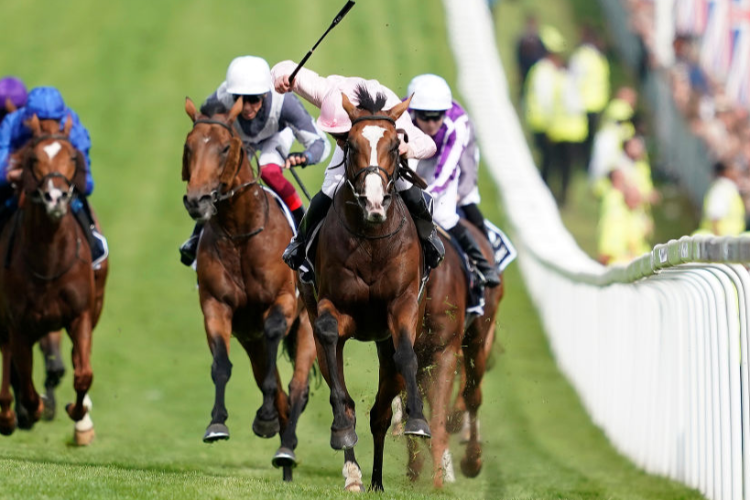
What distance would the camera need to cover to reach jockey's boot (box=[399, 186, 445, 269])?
26.2 feet

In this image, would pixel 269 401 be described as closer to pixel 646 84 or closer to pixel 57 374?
pixel 57 374

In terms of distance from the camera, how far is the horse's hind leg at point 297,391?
838 centimetres

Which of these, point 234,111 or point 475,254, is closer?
point 234,111

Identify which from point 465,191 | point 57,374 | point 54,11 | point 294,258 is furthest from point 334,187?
point 54,11

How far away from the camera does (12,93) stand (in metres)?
11.2

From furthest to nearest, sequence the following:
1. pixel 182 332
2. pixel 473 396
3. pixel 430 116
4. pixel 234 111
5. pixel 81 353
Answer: pixel 182 332 → pixel 473 396 → pixel 81 353 → pixel 430 116 → pixel 234 111

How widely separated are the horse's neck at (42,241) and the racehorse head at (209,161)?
1.58 metres

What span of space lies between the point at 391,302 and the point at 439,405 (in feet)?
4.23

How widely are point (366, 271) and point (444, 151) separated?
2.38 m

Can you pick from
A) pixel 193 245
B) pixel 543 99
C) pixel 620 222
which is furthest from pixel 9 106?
pixel 543 99

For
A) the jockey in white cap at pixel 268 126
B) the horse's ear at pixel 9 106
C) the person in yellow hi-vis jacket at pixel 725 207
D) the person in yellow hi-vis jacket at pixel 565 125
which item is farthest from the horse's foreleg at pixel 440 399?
the person in yellow hi-vis jacket at pixel 565 125

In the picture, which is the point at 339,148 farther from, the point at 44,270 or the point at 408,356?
the point at 44,270

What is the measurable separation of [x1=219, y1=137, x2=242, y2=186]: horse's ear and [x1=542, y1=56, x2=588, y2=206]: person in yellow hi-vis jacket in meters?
12.5

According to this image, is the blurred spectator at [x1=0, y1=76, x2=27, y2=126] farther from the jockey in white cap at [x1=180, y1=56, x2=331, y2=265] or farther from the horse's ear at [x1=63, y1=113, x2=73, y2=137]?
the jockey in white cap at [x1=180, y1=56, x2=331, y2=265]
